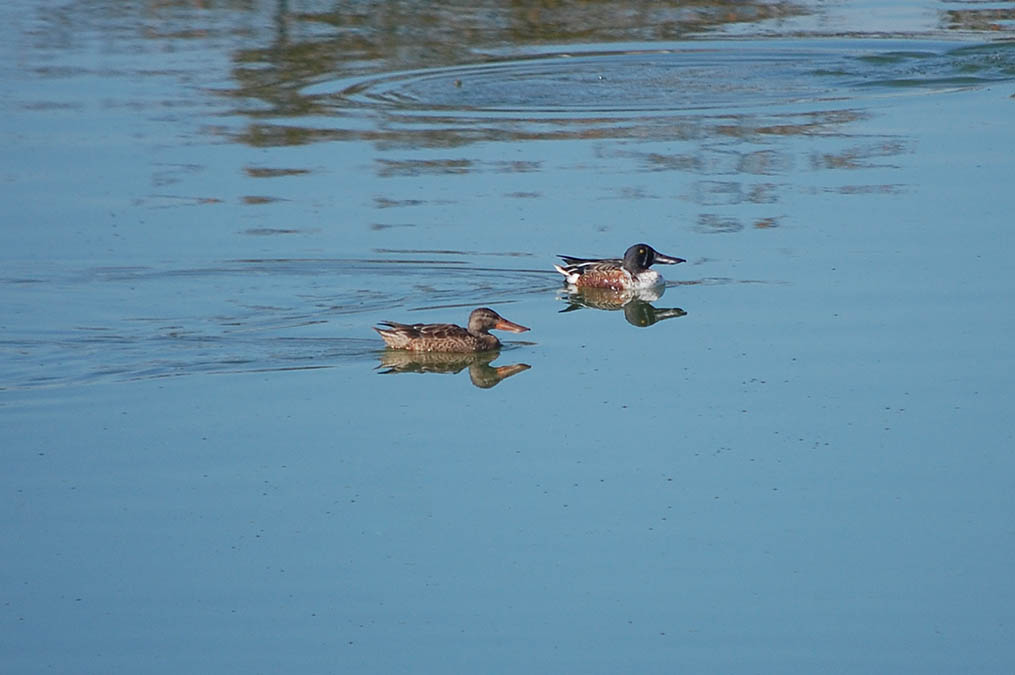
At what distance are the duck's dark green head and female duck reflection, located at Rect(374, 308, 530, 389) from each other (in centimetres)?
124

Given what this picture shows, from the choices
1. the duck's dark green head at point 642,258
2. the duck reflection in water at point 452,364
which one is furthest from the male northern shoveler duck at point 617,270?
the duck reflection in water at point 452,364

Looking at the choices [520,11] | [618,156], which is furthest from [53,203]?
[520,11]

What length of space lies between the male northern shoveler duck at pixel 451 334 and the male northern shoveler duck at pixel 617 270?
96 cm

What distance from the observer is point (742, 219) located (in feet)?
41.5

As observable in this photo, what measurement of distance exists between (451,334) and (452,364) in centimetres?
18

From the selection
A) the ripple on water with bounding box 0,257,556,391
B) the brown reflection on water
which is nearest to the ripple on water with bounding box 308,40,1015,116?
the brown reflection on water

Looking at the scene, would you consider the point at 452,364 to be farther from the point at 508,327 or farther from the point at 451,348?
the point at 508,327

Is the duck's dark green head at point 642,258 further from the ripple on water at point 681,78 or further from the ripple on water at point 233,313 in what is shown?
the ripple on water at point 681,78

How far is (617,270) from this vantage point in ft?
37.5

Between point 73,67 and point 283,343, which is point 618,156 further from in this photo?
point 73,67

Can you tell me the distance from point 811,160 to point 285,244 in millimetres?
4686

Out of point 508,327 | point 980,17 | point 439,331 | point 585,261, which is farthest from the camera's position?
point 980,17

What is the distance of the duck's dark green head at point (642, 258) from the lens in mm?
11416

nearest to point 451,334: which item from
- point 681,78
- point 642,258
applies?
point 642,258
